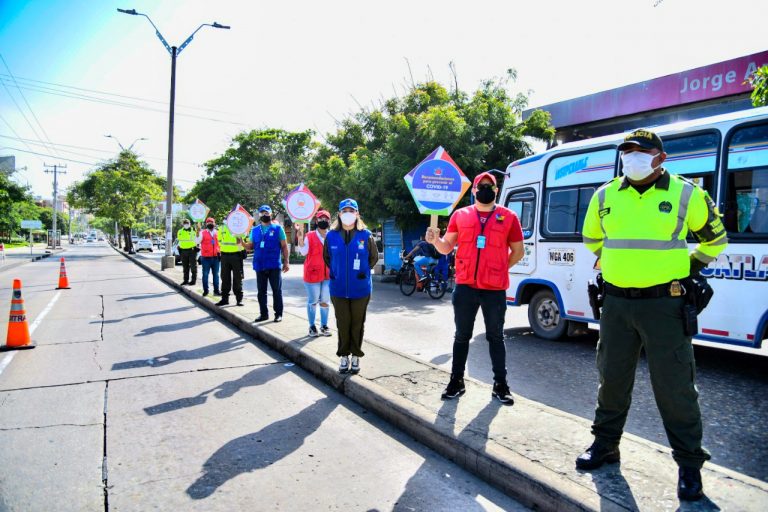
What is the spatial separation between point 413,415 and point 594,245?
1903 millimetres

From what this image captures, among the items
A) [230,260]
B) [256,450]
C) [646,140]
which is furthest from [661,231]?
[230,260]

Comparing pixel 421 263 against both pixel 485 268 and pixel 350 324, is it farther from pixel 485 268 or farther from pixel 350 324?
pixel 485 268

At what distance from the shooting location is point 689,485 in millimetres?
2787

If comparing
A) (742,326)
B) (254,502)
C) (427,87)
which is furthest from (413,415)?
(427,87)

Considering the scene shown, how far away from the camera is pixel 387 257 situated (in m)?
20.0

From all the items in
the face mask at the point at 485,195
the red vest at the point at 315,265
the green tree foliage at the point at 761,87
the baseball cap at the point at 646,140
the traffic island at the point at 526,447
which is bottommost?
the traffic island at the point at 526,447

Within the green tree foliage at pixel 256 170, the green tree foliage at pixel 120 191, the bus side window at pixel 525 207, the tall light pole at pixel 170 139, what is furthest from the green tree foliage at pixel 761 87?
the green tree foliage at pixel 120 191

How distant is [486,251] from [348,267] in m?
1.61

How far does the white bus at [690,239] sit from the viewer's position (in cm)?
561

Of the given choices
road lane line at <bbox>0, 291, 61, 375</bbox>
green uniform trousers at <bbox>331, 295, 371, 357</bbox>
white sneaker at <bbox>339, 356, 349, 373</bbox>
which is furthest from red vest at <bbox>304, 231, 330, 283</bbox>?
road lane line at <bbox>0, 291, 61, 375</bbox>

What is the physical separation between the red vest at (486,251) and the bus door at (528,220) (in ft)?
12.5

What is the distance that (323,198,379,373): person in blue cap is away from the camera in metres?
5.47

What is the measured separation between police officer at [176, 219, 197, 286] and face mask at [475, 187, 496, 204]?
11.7 metres

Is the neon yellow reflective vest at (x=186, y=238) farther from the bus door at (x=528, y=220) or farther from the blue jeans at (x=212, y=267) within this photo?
the bus door at (x=528, y=220)
